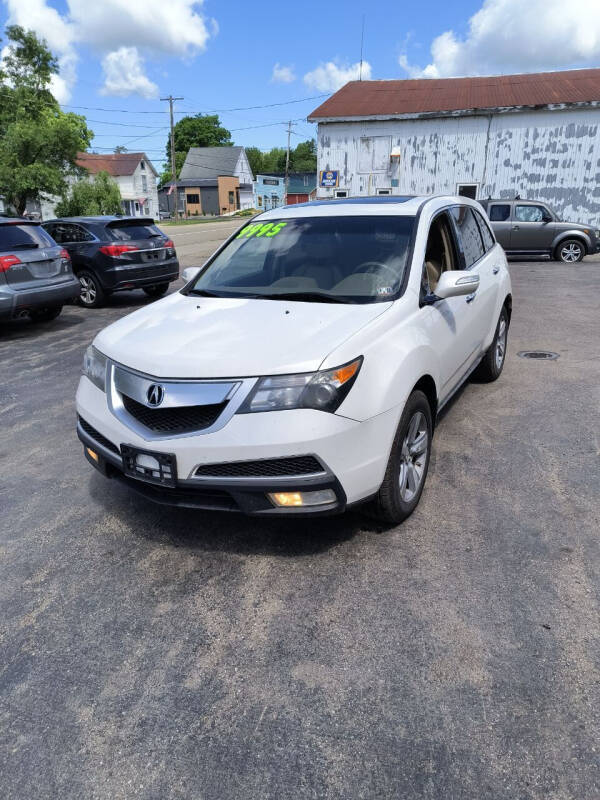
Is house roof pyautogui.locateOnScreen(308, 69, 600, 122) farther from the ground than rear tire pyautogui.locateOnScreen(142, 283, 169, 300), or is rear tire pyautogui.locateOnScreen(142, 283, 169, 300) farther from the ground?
house roof pyautogui.locateOnScreen(308, 69, 600, 122)

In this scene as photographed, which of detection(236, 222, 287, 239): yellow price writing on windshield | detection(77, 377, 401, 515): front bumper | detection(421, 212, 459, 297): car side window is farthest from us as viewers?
detection(236, 222, 287, 239): yellow price writing on windshield

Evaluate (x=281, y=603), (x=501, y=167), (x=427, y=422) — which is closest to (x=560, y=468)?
(x=427, y=422)

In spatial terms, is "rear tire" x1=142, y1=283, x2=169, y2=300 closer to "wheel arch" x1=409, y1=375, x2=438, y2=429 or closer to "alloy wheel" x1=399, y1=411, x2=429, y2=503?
"wheel arch" x1=409, y1=375, x2=438, y2=429

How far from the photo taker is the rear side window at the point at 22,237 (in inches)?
322

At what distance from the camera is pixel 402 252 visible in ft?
11.9

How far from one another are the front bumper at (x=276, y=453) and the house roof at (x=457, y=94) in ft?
73.1

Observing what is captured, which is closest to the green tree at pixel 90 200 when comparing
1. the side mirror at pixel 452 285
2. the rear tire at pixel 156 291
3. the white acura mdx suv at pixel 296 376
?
the rear tire at pixel 156 291

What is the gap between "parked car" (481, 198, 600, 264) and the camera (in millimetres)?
16734

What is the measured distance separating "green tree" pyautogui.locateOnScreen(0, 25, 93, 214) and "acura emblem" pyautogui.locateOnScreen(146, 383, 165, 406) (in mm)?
34111

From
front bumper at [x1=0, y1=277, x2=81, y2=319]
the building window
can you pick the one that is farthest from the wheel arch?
the building window

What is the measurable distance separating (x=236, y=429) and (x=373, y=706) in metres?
1.24

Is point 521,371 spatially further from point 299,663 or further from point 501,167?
point 501,167

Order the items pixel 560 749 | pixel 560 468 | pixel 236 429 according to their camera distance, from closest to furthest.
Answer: pixel 560 749
pixel 236 429
pixel 560 468

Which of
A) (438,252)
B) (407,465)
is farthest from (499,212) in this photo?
(407,465)
